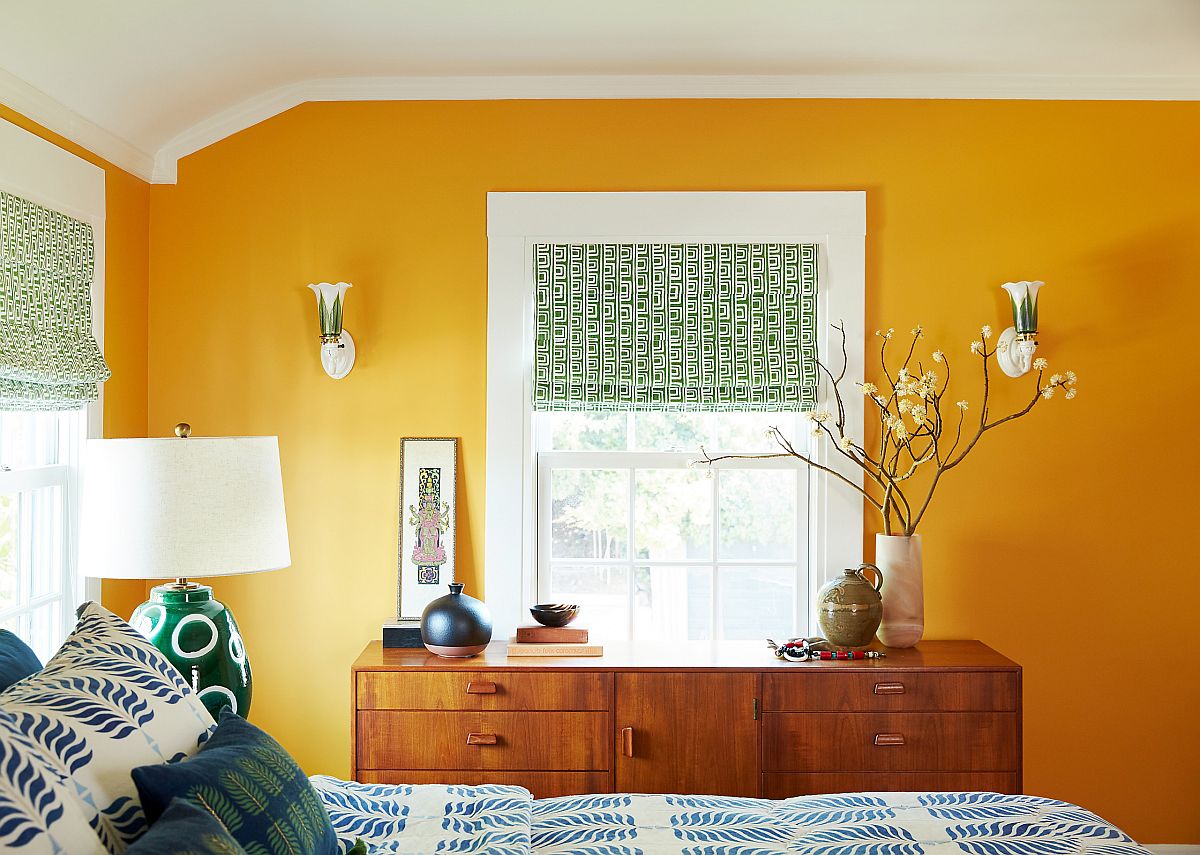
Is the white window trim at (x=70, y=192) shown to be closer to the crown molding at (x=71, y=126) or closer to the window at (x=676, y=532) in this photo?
the crown molding at (x=71, y=126)

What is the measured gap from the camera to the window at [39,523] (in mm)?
2643

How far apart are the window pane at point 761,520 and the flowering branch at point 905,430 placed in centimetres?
11

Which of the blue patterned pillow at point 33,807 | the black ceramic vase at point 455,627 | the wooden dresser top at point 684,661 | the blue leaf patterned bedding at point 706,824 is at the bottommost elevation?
the blue leaf patterned bedding at point 706,824

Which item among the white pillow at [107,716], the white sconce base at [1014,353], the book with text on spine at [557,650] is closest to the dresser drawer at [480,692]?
the book with text on spine at [557,650]

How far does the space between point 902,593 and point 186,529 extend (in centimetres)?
208

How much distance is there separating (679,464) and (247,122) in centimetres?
→ 188

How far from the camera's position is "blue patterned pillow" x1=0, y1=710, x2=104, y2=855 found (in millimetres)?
1118

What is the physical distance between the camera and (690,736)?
9.23 ft

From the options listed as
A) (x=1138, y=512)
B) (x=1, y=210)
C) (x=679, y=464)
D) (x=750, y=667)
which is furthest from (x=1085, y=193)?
(x=1, y=210)

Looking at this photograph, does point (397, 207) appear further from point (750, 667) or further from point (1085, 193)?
point (1085, 193)

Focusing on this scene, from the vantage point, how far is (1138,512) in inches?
128

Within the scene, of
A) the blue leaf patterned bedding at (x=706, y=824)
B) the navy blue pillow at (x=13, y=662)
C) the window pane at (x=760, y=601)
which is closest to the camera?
the navy blue pillow at (x=13, y=662)

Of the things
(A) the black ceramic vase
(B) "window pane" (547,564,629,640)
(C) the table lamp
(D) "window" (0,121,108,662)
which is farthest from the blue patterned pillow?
(B) "window pane" (547,564,629,640)

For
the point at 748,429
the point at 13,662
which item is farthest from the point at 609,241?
the point at 13,662
